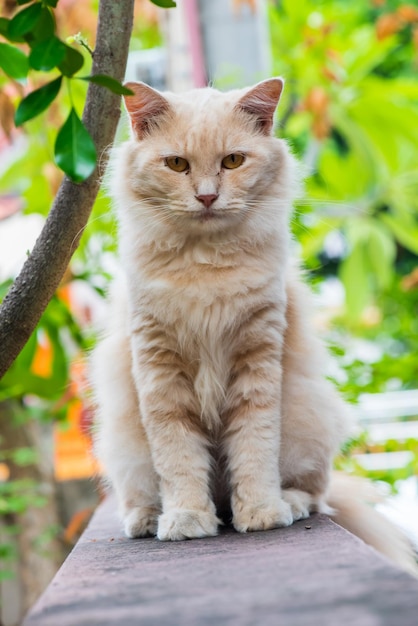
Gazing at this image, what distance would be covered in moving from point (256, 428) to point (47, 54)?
92cm

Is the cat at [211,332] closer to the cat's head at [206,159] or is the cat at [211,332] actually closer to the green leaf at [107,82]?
the cat's head at [206,159]

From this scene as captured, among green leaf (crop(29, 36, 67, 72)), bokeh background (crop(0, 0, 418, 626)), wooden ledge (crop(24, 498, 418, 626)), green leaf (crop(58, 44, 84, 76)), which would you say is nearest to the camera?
wooden ledge (crop(24, 498, 418, 626))

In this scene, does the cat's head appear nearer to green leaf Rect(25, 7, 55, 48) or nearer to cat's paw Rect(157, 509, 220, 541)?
green leaf Rect(25, 7, 55, 48)

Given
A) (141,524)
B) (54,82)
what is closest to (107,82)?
(54,82)

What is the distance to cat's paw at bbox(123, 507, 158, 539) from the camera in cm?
182

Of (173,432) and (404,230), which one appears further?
(404,230)

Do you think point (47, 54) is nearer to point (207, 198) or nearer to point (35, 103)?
point (35, 103)

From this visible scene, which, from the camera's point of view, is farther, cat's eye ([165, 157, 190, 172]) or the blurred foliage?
the blurred foliage

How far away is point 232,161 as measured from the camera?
1.78 meters

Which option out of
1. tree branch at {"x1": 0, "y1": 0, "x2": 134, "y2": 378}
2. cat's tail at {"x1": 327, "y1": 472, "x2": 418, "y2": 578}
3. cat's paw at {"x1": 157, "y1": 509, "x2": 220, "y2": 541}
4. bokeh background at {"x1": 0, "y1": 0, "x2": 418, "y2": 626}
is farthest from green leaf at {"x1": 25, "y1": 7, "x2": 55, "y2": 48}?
cat's tail at {"x1": 327, "y1": 472, "x2": 418, "y2": 578}

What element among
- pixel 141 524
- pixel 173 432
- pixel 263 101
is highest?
pixel 263 101

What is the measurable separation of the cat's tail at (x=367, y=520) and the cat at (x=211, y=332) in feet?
0.37

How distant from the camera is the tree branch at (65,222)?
62.1 inches

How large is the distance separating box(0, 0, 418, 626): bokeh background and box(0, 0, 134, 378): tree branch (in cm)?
49
